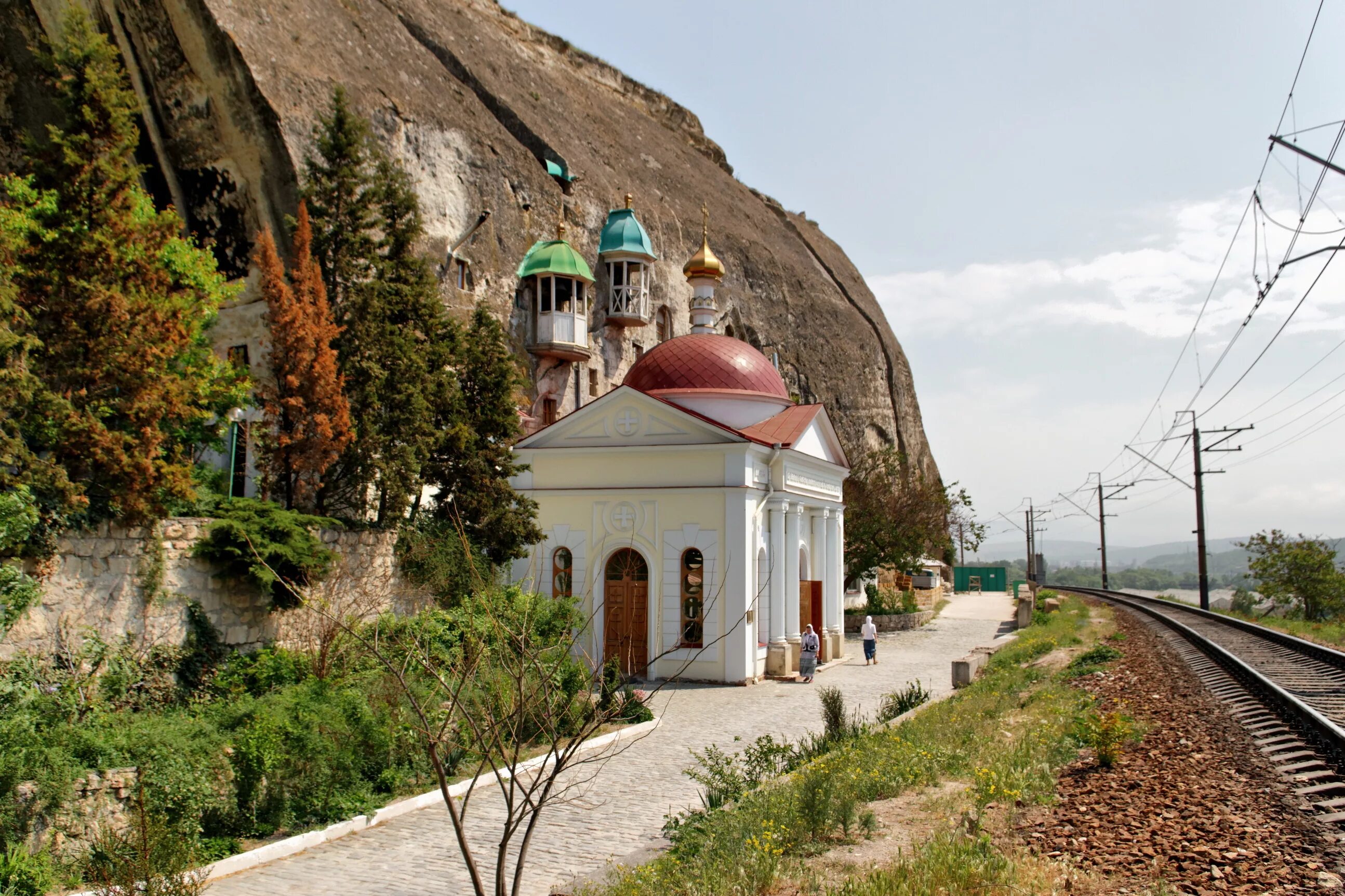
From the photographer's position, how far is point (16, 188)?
13.8 m

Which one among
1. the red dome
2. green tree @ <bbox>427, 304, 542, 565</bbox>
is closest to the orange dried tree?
green tree @ <bbox>427, 304, 542, 565</bbox>

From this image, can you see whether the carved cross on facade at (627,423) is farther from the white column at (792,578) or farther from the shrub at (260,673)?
the shrub at (260,673)

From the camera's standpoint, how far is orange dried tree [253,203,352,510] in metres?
16.1

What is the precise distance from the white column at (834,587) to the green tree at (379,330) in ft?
40.4

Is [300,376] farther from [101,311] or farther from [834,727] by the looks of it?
[834,727]

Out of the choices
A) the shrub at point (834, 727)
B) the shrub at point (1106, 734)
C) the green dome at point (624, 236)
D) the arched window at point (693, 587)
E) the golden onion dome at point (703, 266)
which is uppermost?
the green dome at point (624, 236)

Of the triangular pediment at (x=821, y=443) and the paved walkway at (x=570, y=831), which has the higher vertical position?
the triangular pediment at (x=821, y=443)

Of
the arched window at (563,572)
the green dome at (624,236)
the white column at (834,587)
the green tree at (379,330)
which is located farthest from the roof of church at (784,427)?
the green dome at (624,236)

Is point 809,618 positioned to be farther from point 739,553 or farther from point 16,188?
point 16,188

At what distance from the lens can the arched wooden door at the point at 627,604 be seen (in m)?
22.2

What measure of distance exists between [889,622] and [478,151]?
22.4 metres

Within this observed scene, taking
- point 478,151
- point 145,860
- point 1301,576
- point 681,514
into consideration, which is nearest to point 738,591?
point 681,514

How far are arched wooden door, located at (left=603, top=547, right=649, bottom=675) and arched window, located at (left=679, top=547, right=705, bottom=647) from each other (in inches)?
33.9

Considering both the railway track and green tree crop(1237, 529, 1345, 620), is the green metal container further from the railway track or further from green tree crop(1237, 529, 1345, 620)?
the railway track
